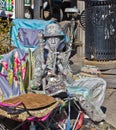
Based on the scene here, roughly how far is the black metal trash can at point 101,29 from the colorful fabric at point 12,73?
3140 mm

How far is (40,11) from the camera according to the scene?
43.1 feet

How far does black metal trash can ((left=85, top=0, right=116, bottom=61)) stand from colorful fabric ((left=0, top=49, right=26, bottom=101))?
124 inches

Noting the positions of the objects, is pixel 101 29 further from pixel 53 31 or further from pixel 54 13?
pixel 54 13

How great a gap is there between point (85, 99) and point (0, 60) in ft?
4.57

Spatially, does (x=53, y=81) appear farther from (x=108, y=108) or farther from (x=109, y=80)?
(x=109, y=80)

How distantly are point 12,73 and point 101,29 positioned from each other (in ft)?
11.2

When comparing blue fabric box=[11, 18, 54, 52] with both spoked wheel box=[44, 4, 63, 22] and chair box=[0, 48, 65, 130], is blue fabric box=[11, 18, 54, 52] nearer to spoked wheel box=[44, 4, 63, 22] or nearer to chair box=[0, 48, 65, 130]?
spoked wheel box=[44, 4, 63, 22]

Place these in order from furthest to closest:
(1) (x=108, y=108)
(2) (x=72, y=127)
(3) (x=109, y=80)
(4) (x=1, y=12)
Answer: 1. (4) (x=1, y=12)
2. (3) (x=109, y=80)
3. (1) (x=108, y=108)
4. (2) (x=72, y=127)

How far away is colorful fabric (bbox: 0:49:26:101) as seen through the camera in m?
6.62

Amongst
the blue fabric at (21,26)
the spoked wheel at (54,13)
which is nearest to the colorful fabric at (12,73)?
the blue fabric at (21,26)

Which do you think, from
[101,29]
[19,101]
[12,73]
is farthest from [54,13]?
[19,101]

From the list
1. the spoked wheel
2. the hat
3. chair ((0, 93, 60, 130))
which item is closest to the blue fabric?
the spoked wheel

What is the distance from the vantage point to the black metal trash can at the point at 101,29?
9.51 m

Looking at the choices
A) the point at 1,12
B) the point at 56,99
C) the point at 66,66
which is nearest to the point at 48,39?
the point at 66,66
